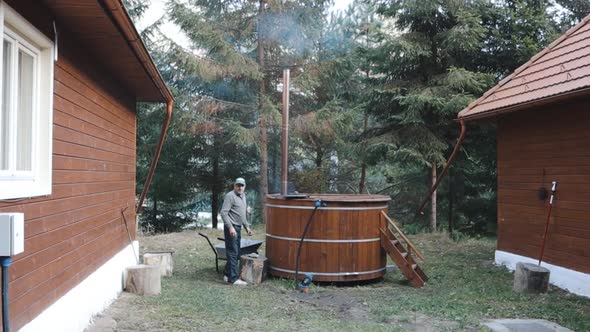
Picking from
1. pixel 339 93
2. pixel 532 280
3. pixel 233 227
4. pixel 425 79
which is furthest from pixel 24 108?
pixel 339 93

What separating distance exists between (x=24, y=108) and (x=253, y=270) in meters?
4.84

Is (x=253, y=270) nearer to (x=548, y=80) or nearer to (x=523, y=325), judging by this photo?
(x=523, y=325)

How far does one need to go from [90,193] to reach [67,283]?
1.31m

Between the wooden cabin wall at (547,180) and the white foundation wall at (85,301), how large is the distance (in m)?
6.17

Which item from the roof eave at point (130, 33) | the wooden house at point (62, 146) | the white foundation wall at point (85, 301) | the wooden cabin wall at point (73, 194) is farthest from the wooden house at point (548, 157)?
the white foundation wall at point (85, 301)

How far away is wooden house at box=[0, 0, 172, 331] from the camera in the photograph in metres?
3.46

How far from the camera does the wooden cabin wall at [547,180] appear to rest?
7.09 meters

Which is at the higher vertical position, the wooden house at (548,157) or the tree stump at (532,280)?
the wooden house at (548,157)

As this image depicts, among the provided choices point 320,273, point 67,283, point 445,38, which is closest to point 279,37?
point 445,38

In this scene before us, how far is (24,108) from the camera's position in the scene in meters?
3.81

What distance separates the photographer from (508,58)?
13.9 meters

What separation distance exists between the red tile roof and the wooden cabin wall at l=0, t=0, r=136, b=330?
19.0 feet

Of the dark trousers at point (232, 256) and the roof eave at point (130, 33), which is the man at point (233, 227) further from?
the roof eave at point (130, 33)

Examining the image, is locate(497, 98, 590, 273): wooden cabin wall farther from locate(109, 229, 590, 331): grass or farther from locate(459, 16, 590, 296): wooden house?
locate(109, 229, 590, 331): grass
